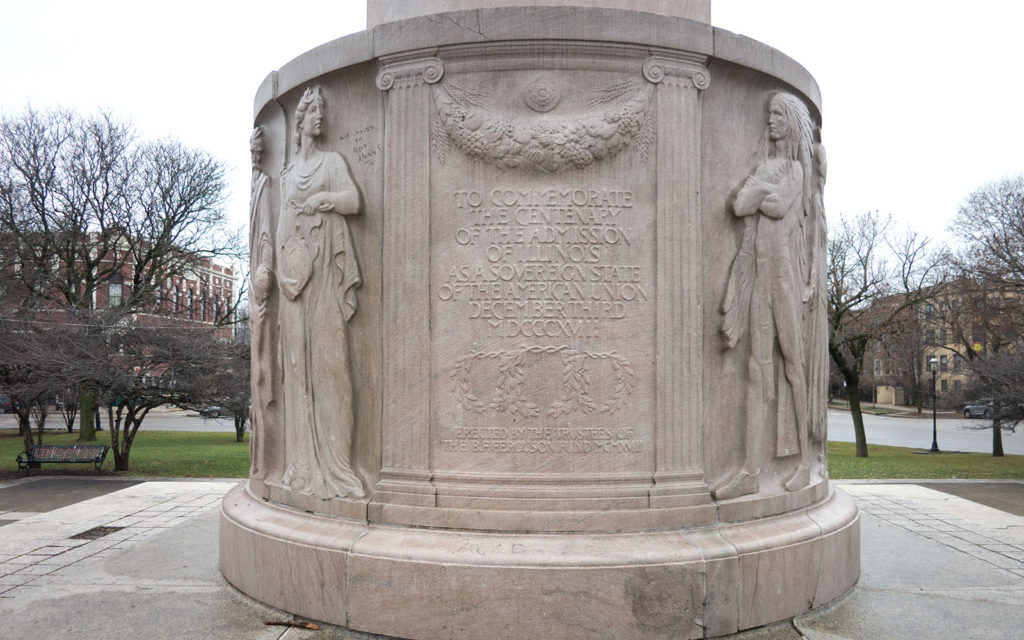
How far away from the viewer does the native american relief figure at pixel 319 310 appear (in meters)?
6.23

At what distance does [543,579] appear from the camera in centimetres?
526

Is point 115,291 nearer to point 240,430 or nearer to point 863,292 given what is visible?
point 240,430

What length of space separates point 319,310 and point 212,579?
8.75 feet

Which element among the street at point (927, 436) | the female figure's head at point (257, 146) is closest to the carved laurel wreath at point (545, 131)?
the female figure's head at point (257, 146)

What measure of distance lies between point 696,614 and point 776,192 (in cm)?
331

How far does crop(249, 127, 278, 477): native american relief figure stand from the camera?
6.97 m

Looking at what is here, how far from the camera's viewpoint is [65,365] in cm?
1825

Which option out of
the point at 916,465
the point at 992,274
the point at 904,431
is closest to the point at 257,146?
the point at 916,465

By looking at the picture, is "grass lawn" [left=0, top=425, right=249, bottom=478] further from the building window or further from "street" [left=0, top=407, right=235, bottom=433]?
the building window

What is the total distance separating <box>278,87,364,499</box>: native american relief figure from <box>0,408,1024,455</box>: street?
22011 mm

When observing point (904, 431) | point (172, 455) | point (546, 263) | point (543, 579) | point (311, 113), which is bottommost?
point (904, 431)

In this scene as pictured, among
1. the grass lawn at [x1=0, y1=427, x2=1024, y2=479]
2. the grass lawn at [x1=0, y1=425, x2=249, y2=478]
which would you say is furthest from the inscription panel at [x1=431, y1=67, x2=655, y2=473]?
the grass lawn at [x1=0, y1=425, x2=249, y2=478]

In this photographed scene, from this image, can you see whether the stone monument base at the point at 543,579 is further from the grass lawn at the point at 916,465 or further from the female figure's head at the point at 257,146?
the grass lawn at the point at 916,465

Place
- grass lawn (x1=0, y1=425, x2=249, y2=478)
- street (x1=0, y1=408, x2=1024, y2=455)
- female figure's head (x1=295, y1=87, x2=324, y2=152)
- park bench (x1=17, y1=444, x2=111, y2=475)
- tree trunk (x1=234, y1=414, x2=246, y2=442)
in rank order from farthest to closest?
1. street (x1=0, y1=408, x2=1024, y2=455)
2. tree trunk (x1=234, y1=414, x2=246, y2=442)
3. grass lawn (x1=0, y1=425, x2=249, y2=478)
4. park bench (x1=17, y1=444, x2=111, y2=475)
5. female figure's head (x1=295, y1=87, x2=324, y2=152)
